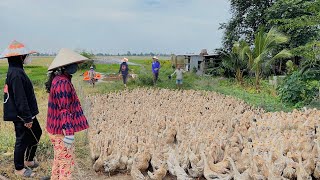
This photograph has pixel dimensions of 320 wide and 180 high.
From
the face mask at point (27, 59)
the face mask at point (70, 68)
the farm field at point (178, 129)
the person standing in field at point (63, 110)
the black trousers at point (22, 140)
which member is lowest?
the farm field at point (178, 129)

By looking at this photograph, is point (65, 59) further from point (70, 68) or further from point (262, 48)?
point (262, 48)

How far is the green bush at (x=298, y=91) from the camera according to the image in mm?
9820

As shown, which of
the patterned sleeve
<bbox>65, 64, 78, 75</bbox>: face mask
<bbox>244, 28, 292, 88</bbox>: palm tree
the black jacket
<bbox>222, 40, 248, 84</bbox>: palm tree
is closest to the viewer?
the patterned sleeve

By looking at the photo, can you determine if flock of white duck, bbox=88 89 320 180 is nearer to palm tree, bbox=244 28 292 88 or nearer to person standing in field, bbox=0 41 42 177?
person standing in field, bbox=0 41 42 177

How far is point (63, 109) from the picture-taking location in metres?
3.51

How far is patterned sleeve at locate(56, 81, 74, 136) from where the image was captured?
11.4 ft

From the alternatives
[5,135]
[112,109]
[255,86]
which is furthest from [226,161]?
[255,86]

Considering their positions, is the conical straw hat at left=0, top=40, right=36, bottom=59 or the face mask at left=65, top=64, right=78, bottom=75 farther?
the conical straw hat at left=0, top=40, right=36, bottom=59

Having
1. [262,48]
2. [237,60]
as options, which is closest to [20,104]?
[262,48]

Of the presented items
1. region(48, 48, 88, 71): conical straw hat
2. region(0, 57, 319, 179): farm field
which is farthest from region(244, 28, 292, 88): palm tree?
region(48, 48, 88, 71): conical straw hat

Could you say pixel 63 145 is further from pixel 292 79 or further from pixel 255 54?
pixel 255 54

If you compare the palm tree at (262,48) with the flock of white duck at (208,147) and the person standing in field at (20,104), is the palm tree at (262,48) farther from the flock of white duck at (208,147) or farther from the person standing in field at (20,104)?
the person standing in field at (20,104)

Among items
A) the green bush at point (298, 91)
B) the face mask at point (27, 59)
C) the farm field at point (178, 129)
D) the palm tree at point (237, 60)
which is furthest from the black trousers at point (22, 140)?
the palm tree at point (237, 60)

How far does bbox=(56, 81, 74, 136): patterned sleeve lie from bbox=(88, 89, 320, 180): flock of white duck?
4.13 ft
